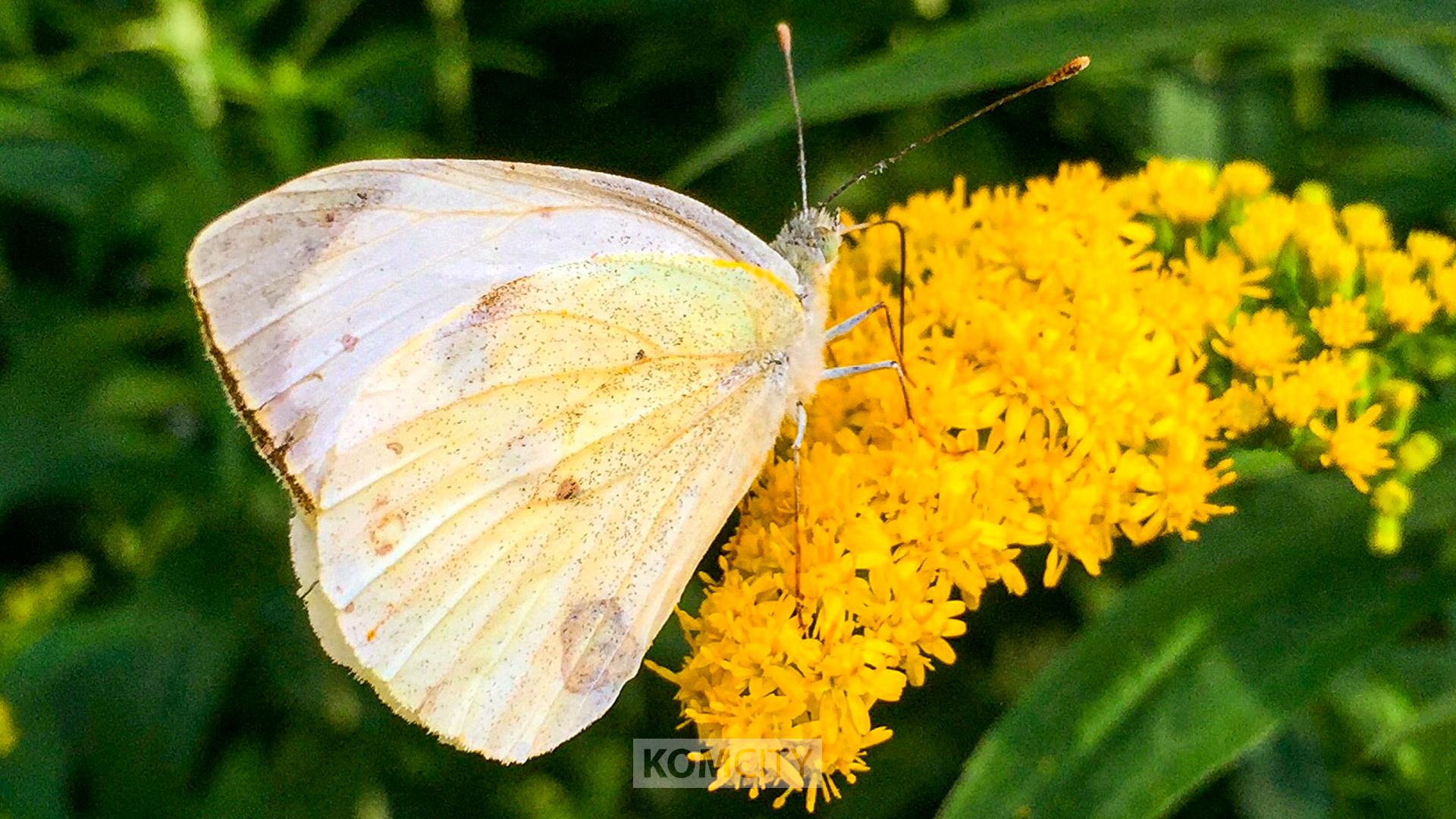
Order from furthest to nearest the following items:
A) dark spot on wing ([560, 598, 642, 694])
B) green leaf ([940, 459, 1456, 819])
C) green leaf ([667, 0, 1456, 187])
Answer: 1. green leaf ([667, 0, 1456, 187])
2. dark spot on wing ([560, 598, 642, 694])
3. green leaf ([940, 459, 1456, 819])

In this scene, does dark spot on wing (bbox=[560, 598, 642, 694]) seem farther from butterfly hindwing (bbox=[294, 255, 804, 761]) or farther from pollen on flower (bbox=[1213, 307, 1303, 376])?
pollen on flower (bbox=[1213, 307, 1303, 376])

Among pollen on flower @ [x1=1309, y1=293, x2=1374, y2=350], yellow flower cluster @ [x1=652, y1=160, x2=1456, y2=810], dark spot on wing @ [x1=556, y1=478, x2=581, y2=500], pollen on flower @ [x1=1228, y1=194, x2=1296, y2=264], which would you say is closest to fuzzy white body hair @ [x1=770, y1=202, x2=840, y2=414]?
yellow flower cluster @ [x1=652, y1=160, x2=1456, y2=810]

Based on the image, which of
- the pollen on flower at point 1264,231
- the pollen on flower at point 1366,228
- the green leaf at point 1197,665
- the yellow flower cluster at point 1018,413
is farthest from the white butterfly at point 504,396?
the pollen on flower at point 1366,228

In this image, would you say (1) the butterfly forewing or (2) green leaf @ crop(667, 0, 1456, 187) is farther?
(2) green leaf @ crop(667, 0, 1456, 187)

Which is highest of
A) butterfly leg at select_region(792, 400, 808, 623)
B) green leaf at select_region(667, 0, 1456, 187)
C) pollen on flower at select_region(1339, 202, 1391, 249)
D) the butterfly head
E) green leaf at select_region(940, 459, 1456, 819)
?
green leaf at select_region(667, 0, 1456, 187)

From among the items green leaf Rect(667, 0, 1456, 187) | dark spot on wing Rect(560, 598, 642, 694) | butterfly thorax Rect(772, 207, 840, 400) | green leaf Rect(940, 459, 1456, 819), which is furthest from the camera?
green leaf Rect(667, 0, 1456, 187)

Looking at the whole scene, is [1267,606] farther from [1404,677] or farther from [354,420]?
[354,420]

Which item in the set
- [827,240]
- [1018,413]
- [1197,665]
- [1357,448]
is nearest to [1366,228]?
[1357,448]
